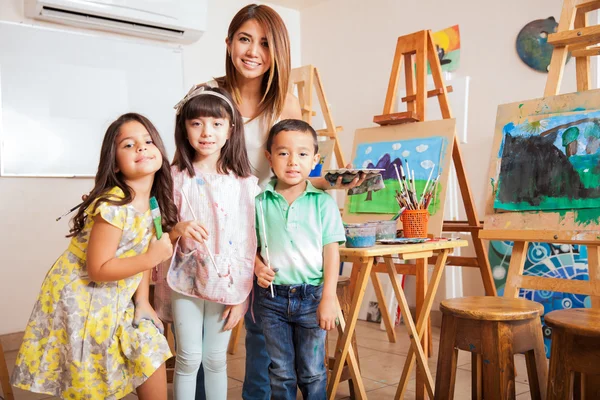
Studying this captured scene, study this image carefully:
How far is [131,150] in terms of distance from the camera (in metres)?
1.63

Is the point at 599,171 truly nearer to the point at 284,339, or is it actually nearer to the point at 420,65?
the point at 420,65

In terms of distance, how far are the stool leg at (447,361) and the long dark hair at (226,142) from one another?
0.86 meters

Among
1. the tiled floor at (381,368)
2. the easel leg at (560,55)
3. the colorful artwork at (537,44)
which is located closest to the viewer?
the easel leg at (560,55)

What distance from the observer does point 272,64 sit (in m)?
1.93

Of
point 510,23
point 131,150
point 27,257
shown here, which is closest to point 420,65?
point 510,23

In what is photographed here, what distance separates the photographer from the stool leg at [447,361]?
1.99m

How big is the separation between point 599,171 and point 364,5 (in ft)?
8.82

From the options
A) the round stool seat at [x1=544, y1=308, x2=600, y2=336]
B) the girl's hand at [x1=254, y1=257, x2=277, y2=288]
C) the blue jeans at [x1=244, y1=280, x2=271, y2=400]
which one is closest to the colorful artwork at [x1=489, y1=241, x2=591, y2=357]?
the round stool seat at [x1=544, y1=308, x2=600, y2=336]

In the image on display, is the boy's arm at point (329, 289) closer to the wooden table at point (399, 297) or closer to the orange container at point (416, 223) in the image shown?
the wooden table at point (399, 297)

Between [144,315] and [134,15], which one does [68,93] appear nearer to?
[134,15]

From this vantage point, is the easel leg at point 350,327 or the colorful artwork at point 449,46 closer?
the easel leg at point 350,327

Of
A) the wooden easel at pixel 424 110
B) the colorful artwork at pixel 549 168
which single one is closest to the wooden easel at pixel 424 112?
the wooden easel at pixel 424 110

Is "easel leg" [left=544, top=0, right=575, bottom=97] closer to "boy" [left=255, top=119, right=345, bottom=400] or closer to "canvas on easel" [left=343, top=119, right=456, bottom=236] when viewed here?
"canvas on easel" [left=343, top=119, right=456, bottom=236]

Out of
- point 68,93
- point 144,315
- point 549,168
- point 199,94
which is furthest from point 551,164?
point 68,93
